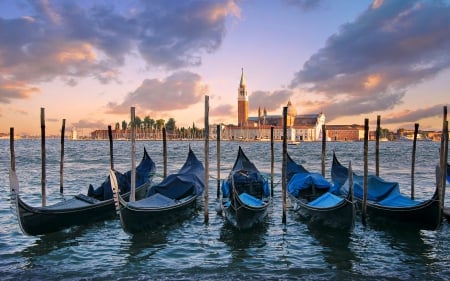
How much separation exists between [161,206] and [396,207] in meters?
4.07

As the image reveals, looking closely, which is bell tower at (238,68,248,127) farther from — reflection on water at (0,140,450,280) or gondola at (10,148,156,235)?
reflection on water at (0,140,450,280)

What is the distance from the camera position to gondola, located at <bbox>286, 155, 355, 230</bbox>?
717 centimetres

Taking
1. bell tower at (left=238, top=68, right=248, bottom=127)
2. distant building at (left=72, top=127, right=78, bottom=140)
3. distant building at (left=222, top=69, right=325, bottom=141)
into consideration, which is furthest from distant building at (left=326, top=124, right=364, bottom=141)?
distant building at (left=72, top=127, right=78, bottom=140)

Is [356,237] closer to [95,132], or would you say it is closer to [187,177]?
[187,177]

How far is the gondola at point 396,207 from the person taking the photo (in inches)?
271

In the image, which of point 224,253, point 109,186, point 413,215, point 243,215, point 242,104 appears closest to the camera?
point 224,253

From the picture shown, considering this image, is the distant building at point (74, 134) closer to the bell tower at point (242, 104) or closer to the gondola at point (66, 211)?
the bell tower at point (242, 104)

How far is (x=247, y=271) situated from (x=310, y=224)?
294 cm

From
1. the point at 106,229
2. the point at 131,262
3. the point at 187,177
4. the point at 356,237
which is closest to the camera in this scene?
the point at 131,262

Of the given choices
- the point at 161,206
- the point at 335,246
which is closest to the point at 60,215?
the point at 161,206

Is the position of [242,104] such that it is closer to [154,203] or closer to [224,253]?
[154,203]

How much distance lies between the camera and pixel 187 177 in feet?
33.3

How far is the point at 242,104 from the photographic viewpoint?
104688 mm

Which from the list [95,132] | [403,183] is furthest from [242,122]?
[403,183]
